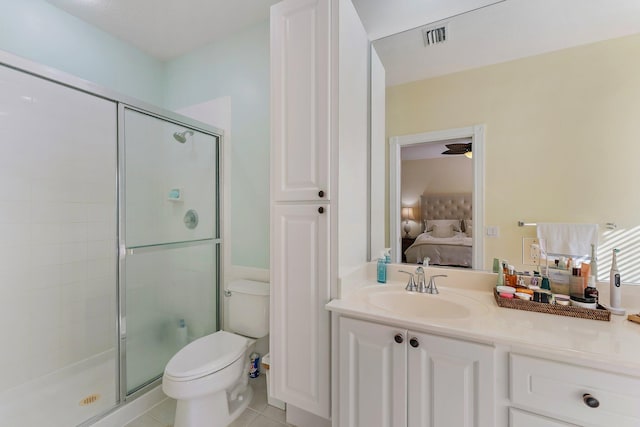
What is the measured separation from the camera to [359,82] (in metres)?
1.43

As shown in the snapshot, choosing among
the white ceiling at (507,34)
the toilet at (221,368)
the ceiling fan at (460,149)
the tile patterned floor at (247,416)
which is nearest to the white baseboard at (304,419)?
the tile patterned floor at (247,416)

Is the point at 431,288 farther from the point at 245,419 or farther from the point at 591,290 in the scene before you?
the point at 245,419

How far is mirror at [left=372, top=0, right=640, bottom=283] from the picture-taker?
107 centimetres

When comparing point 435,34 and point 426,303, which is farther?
point 435,34

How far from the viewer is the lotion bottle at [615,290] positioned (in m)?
1.01

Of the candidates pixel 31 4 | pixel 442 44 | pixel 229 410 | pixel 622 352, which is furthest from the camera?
pixel 31 4

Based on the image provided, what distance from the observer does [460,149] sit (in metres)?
1.34

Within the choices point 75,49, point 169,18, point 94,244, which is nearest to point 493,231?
point 169,18

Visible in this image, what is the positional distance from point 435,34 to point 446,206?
3.05 feet

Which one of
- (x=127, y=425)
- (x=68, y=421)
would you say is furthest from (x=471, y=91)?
(x=68, y=421)

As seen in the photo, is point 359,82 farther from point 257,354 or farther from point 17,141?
point 17,141

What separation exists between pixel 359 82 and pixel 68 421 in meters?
2.43

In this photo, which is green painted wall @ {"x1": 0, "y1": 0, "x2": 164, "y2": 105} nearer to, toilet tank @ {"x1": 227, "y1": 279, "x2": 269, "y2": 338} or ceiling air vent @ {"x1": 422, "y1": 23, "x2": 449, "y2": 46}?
toilet tank @ {"x1": 227, "y1": 279, "x2": 269, "y2": 338}

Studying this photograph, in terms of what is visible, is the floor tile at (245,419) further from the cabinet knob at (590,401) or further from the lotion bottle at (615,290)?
the lotion bottle at (615,290)
